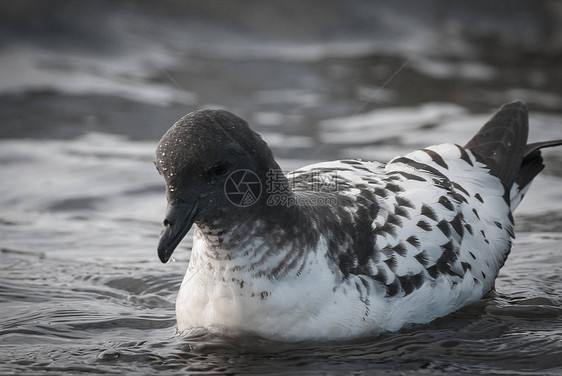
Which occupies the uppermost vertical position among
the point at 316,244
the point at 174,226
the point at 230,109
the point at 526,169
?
the point at 230,109

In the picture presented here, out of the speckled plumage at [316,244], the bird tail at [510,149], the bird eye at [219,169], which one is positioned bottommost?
the speckled plumage at [316,244]

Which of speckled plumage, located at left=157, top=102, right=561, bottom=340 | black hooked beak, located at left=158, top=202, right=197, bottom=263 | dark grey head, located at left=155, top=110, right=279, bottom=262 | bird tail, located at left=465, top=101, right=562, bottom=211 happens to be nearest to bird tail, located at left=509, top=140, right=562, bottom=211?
bird tail, located at left=465, top=101, right=562, bottom=211

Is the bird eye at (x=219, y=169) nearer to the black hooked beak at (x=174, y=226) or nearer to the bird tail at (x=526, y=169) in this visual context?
the black hooked beak at (x=174, y=226)

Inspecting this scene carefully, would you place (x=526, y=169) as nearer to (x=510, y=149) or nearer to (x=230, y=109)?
(x=510, y=149)

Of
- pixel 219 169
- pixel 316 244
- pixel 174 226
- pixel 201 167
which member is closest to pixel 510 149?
pixel 316 244

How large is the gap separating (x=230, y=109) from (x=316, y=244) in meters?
6.70

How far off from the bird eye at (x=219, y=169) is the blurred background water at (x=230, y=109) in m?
1.20

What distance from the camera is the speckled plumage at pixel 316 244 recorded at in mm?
5824

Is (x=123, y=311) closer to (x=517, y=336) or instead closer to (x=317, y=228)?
(x=317, y=228)

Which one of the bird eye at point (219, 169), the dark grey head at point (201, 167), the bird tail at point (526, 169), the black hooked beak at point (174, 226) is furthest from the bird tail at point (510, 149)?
the black hooked beak at point (174, 226)

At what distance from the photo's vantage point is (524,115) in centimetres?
815

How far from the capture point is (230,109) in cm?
1271

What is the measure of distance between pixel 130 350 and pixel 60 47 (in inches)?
368

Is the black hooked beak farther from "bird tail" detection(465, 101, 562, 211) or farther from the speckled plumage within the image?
"bird tail" detection(465, 101, 562, 211)
